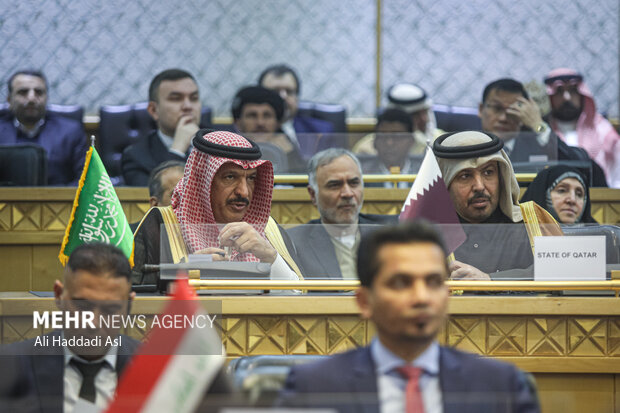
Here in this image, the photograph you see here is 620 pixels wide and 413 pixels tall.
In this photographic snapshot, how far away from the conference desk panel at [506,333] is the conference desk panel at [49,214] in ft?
5.76

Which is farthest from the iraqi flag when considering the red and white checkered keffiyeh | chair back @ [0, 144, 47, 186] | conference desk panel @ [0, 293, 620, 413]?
chair back @ [0, 144, 47, 186]

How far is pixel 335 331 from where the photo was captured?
367cm

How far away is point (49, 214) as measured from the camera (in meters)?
5.68

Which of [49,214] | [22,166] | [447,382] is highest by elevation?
[22,166]

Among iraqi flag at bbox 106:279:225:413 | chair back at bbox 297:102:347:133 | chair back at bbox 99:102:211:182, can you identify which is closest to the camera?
iraqi flag at bbox 106:279:225:413

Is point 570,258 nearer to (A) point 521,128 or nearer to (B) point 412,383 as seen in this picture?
(B) point 412,383

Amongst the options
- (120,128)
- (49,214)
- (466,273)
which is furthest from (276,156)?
(466,273)

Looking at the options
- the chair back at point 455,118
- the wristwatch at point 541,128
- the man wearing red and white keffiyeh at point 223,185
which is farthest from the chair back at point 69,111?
the wristwatch at point 541,128

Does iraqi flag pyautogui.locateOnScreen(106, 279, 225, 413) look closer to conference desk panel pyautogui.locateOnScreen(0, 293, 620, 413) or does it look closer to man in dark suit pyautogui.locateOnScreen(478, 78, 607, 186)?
conference desk panel pyautogui.locateOnScreen(0, 293, 620, 413)

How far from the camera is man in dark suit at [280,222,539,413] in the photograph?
2.17m

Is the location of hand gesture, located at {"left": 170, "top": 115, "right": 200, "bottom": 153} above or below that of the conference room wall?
below

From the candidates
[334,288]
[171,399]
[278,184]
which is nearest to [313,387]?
[171,399]

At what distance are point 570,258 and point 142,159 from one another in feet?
10.3

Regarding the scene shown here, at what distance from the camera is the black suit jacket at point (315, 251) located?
3.75 m
